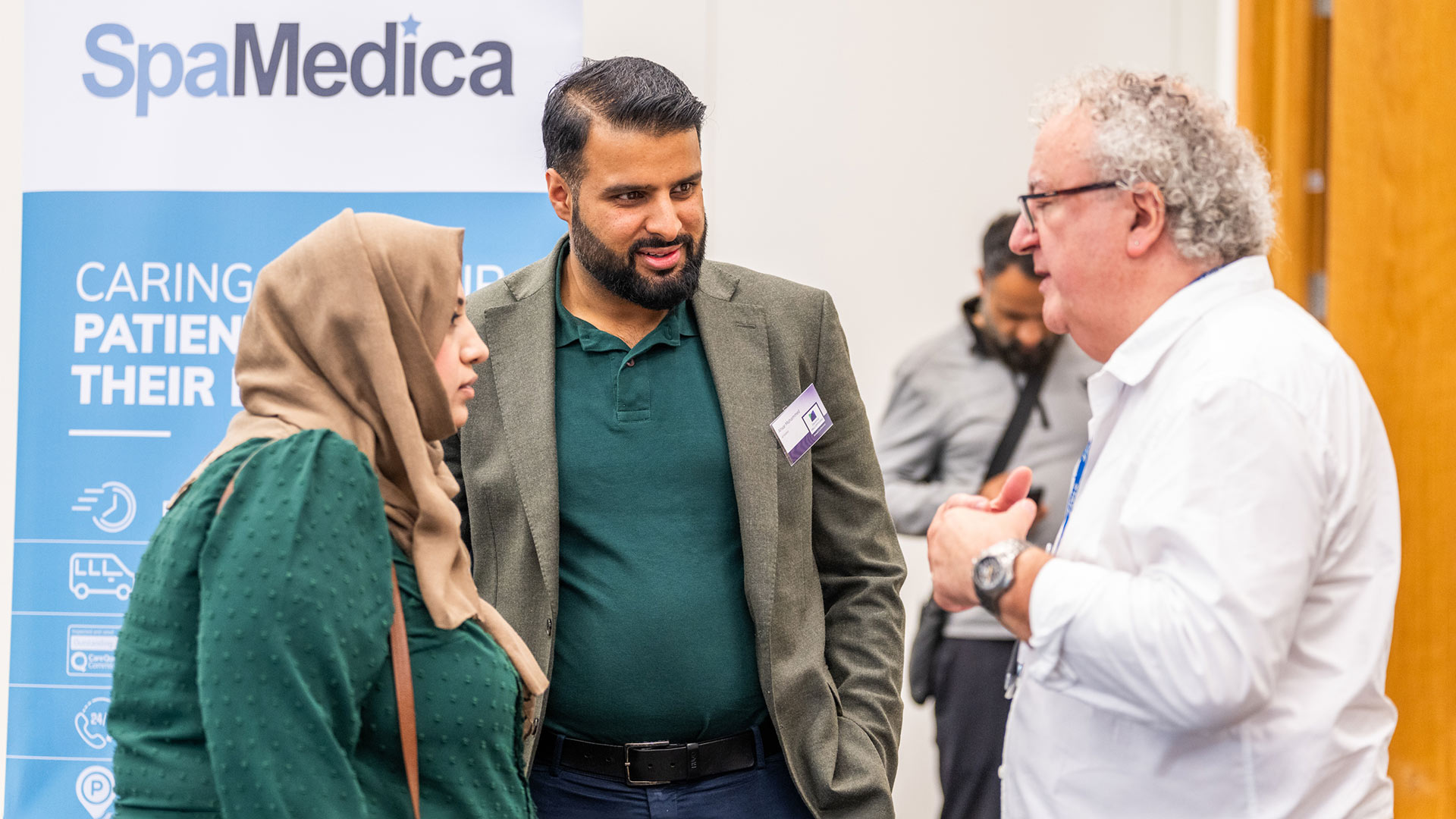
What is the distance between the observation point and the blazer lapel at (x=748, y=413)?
1.99m

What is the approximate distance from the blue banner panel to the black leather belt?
1.54 meters

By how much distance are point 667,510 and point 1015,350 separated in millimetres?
1496

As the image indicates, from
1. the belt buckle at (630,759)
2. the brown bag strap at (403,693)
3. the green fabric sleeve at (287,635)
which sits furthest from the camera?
the belt buckle at (630,759)

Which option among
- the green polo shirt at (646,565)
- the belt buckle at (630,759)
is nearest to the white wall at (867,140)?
the green polo shirt at (646,565)

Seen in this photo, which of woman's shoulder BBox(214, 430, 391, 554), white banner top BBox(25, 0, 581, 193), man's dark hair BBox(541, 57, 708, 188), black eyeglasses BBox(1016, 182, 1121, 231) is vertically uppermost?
white banner top BBox(25, 0, 581, 193)

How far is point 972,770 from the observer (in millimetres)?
3166

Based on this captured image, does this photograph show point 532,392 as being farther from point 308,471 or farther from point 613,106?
point 308,471

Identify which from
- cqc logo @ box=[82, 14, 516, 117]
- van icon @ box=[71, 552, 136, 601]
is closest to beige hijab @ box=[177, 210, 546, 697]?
cqc logo @ box=[82, 14, 516, 117]

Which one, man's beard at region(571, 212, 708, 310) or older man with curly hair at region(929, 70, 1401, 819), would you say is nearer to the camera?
older man with curly hair at region(929, 70, 1401, 819)

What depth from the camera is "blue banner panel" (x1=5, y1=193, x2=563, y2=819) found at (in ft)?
10.4

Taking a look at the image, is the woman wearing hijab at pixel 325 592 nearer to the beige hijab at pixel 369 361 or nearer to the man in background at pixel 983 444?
the beige hijab at pixel 369 361

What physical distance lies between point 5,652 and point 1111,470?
3026 mm

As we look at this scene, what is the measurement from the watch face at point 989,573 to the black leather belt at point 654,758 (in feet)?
2.32

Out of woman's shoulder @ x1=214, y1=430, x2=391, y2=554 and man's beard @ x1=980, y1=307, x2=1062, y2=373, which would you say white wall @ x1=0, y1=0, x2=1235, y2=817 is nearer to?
man's beard @ x1=980, y1=307, x2=1062, y2=373
